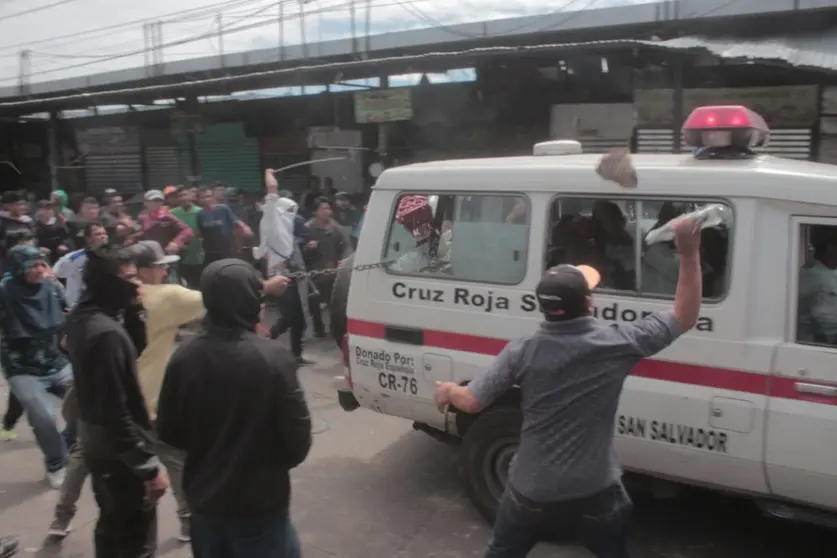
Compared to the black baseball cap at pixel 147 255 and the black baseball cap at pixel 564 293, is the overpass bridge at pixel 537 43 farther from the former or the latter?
the black baseball cap at pixel 147 255

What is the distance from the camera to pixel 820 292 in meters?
3.17

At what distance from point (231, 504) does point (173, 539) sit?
6.63 feet

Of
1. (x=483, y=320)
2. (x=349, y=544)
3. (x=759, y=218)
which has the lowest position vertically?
(x=349, y=544)

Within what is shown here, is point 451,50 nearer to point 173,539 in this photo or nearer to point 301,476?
point 301,476

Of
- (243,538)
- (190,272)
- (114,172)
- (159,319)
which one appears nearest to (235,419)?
(243,538)

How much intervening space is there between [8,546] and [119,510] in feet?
4.11

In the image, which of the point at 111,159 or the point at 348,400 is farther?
the point at 111,159

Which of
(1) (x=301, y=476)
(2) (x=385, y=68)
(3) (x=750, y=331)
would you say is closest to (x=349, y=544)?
(1) (x=301, y=476)

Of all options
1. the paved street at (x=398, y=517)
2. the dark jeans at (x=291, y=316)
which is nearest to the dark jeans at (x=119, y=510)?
the paved street at (x=398, y=517)

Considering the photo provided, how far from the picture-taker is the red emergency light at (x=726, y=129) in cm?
350

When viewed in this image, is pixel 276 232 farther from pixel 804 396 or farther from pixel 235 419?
pixel 804 396

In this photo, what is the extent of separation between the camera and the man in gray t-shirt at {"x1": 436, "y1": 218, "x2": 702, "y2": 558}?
2.45m

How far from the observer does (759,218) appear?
3.17m

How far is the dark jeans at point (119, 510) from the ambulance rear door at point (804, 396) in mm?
2735
